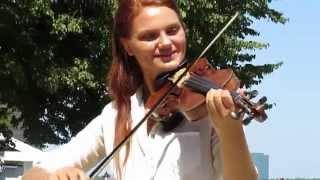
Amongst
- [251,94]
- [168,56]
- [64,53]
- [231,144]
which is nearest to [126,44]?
[168,56]

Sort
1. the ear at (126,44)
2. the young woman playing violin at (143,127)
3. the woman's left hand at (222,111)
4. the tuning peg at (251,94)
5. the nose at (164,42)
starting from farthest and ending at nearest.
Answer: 1. the ear at (126,44)
2. the nose at (164,42)
3. the young woman playing violin at (143,127)
4. the tuning peg at (251,94)
5. the woman's left hand at (222,111)

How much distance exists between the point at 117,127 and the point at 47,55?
9223mm

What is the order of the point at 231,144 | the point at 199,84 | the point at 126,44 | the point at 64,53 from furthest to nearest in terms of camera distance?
the point at 64,53 < the point at 126,44 < the point at 199,84 < the point at 231,144

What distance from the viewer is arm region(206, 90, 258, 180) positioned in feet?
5.19

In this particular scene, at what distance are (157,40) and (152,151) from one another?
0.32 meters

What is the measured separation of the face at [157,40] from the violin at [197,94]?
4 cm

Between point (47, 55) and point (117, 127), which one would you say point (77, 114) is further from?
point (117, 127)

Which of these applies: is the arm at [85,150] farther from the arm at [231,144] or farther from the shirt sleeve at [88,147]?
the arm at [231,144]

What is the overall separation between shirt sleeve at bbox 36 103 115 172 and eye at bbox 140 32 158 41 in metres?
0.25

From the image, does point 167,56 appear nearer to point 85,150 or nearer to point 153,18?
point 153,18

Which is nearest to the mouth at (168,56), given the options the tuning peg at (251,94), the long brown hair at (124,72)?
the long brown hair at (124,72)

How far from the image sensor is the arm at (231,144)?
5.19 feet

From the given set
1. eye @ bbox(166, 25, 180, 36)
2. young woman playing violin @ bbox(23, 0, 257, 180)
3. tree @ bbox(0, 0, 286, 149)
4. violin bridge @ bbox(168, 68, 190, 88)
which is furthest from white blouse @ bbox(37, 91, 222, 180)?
tree @ bbox(0, 0, 286, 149)

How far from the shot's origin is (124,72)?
7.22ft
